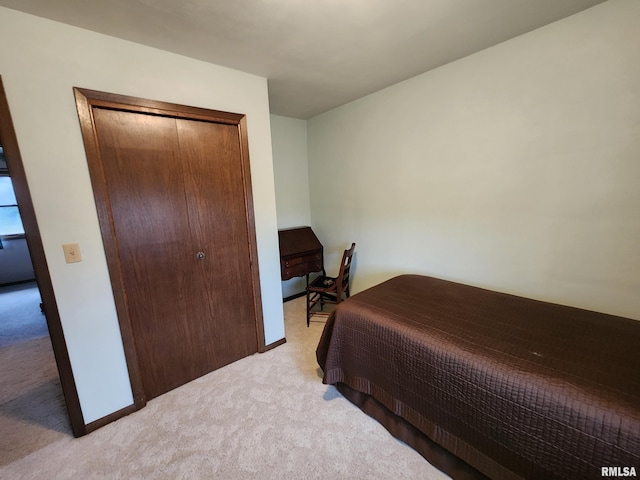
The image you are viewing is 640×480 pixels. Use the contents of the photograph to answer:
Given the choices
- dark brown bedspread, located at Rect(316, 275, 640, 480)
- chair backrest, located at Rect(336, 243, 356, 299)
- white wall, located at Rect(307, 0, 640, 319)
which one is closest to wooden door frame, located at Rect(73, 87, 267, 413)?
dark brown bedspread, located at Rect(316, 275, 640, 480)

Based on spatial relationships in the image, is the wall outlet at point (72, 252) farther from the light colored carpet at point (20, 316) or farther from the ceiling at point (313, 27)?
the light colored carpet at point (20, 316)

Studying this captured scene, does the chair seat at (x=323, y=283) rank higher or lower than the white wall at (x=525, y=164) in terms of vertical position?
lower

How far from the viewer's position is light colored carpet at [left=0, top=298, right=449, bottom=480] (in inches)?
51.4

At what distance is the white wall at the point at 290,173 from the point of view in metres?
3.14

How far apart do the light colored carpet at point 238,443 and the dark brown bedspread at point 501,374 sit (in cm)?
20

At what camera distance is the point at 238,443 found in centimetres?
145

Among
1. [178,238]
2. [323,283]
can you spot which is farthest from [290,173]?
[178,238]

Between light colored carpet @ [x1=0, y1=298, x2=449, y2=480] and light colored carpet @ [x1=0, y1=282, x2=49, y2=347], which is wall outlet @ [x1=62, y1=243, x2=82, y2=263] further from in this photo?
light colored carpet @ [x1=0, y1=282, x2=49, y2=347]

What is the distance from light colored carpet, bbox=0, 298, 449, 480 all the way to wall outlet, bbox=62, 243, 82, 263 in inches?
43.5

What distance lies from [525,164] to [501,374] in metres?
1.44

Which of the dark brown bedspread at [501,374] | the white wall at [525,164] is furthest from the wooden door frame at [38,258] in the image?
the white wall at [525,164]

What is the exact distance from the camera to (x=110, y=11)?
126 centimetres

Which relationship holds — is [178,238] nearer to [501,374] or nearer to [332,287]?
[332,287]

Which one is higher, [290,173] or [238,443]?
[290,173]
